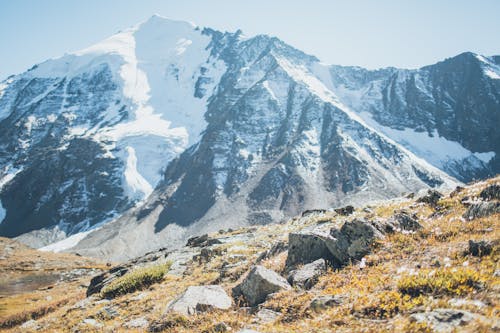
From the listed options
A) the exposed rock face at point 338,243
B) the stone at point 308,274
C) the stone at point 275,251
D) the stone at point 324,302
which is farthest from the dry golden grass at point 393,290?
the stone at point 275,251

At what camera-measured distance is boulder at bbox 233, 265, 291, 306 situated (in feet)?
36.7

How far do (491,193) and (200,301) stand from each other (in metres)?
11.7

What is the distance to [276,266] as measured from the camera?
1437 cm

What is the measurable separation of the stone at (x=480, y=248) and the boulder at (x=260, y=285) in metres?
4.98

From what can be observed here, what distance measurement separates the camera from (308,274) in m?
11.3

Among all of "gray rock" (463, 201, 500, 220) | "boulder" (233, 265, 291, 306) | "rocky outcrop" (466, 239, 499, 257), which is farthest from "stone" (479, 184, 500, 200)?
"boulder" (233, 265, 291, 306)

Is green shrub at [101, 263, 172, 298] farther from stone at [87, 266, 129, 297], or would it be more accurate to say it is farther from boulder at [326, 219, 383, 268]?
boulder at [326, 219, 383, 268]

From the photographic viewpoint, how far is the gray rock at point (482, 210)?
1187 cm

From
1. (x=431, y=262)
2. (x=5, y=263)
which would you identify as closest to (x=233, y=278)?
(x=431, y=262)

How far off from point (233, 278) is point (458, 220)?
28.9ft

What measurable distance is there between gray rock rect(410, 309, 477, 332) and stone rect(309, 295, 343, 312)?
6.54ft

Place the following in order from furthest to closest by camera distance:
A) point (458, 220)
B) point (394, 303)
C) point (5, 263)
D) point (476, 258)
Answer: point (5, 263) → point (458, 220) → point (476, 258) → point (394, 303)

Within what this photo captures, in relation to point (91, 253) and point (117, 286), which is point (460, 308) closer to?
point (117, 286)

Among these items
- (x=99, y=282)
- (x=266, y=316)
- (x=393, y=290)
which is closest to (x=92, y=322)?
(x=266, y=316)
